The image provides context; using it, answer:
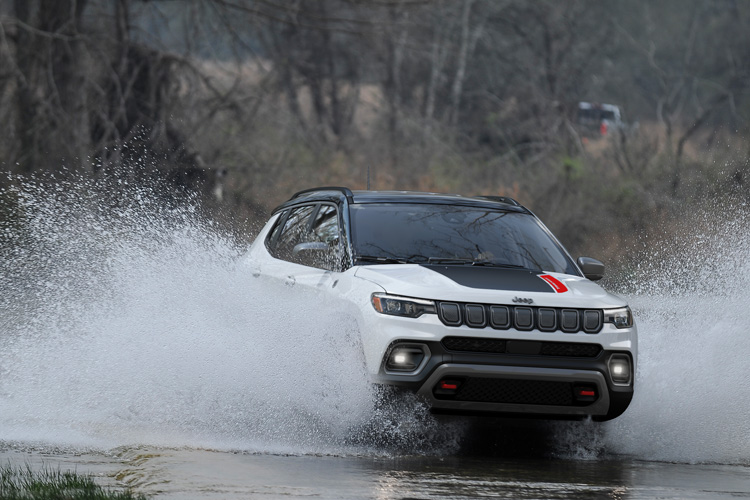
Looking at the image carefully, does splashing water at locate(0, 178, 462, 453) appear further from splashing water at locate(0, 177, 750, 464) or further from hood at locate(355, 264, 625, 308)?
hood at locate(355, 264, 625, 308)

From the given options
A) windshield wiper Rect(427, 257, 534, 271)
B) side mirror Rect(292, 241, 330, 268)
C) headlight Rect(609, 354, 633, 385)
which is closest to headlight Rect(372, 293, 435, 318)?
windshield wiper Rect(427, 257, 534, 271)

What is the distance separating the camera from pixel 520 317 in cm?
708

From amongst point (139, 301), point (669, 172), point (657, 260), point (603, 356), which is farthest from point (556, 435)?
point (669, 172)

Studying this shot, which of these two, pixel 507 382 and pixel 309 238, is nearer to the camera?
pixel 507 382

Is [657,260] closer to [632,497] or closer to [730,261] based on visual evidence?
[730,261]

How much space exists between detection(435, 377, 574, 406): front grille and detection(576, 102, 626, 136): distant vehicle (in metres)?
19.0

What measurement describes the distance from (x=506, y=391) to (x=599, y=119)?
26.3m

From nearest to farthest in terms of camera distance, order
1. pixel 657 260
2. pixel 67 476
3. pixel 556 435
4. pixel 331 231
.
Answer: pixel 67 476 < pixel 556 435 < pixel 331 231 < pixel 657 260

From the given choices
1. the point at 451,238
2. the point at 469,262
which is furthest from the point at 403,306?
the point at 451,238

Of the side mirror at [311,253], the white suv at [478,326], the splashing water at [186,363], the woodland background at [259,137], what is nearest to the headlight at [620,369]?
the white suv at [478,326]

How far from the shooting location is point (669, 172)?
2330 cm

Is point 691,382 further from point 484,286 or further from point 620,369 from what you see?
point 484,286

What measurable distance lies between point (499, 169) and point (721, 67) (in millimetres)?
18187

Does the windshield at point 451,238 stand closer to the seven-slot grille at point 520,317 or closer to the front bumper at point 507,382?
the seven-slot grille at point 520,317
